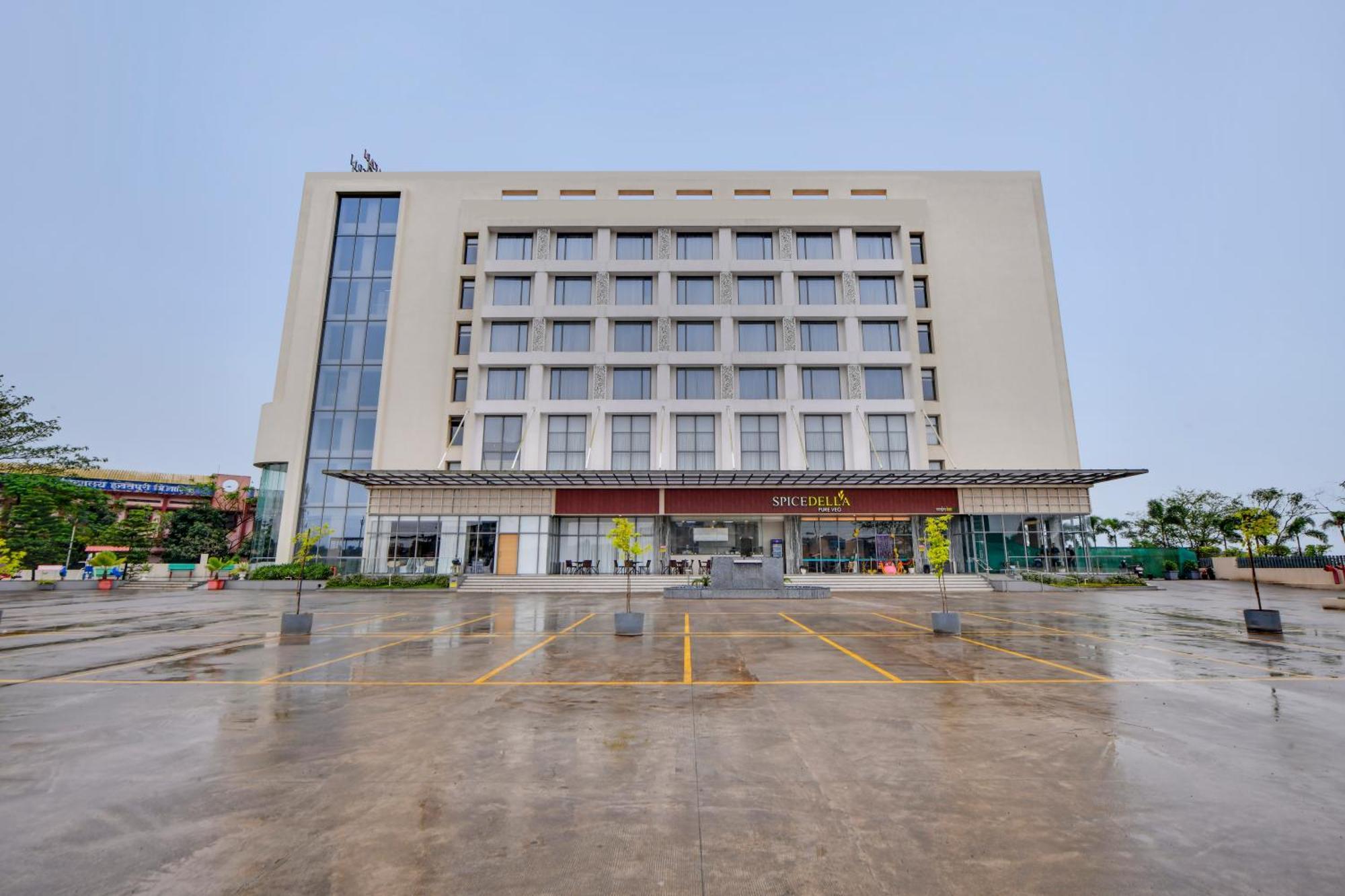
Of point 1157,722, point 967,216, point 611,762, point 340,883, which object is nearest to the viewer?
point 340,883

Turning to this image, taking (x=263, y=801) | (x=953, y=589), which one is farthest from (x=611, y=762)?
(x=953, y=589)

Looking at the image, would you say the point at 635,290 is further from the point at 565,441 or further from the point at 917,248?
the point at 917,248

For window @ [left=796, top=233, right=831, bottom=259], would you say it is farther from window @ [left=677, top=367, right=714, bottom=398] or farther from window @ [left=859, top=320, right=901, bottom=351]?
window @ [left=677, top=367, right=714, bottom=398]

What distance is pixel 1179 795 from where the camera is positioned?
4.73m

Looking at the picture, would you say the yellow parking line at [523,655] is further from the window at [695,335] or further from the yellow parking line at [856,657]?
the window at [695,335]

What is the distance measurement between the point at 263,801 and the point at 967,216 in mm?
52762

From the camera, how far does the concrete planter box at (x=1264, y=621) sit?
14594mm

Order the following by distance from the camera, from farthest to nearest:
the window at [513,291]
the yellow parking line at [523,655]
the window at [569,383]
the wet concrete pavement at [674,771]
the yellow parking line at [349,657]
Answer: the window at [513,291] → the window at [569,383] → the yellow parking line at [349,657] → the yellow parking line at [523,655] → the wet concrete pavement at [674,771]

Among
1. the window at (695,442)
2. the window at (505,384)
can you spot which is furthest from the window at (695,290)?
the window at (505,384)

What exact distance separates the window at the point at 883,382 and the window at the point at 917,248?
382 inches

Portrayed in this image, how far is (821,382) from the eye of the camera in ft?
137

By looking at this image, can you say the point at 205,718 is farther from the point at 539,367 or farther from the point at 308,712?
the point at 539,367

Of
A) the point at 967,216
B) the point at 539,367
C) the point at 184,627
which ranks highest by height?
the point at 967,216

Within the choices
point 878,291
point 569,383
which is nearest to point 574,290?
point 569,383
